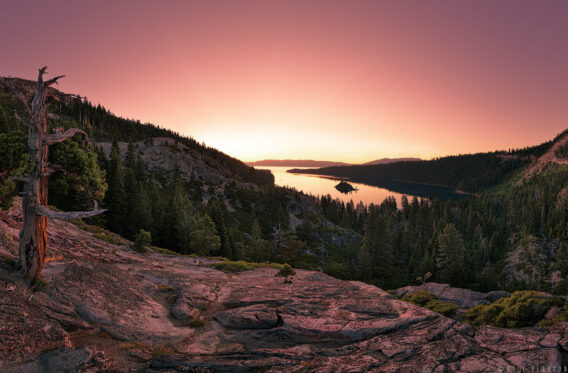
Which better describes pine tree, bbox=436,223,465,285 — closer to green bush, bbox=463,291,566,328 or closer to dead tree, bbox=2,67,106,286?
green bush, bbox=463,291,566,328

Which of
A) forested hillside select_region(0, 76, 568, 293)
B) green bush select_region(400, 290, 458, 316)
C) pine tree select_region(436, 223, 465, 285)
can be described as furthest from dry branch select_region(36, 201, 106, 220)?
pine tree select_region(436, 223, 465, 285)

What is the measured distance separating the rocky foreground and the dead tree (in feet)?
3.19

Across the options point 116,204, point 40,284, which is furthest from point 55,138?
point 116,204

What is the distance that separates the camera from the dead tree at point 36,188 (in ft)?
39.3

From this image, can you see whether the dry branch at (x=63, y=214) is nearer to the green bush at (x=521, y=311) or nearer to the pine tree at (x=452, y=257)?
the green bush at (x=521, y=311)

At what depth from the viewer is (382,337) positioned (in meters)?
13.8

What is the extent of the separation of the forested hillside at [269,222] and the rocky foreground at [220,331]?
16.8 feet

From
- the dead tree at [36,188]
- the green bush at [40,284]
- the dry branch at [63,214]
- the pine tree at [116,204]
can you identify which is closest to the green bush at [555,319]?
the dry branch at [63,214]

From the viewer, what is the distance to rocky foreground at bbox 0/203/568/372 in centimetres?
1020

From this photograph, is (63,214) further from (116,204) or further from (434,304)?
(116,204)

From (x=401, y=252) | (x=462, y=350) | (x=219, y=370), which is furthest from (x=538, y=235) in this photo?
(x=219, y=370)

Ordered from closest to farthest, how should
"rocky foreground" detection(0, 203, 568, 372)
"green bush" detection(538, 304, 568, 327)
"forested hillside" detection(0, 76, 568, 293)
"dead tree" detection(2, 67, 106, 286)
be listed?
1. "rocky foreground" detection(0, 203, 568, 372)
2. "dead tree" detection(2, 67, 106, 286)
3. "forested hillside" detection(0, 76, 568, 293)
4. "green bush" detection(538, 304, 568, 327)

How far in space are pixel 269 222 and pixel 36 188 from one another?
11509cm

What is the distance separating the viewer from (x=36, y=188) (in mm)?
12188
